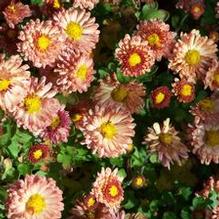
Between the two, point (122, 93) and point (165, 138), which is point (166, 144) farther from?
point (122, 93)

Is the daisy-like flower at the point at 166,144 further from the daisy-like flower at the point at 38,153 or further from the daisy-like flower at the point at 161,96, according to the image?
the daisy-like flower at the point at 38,153

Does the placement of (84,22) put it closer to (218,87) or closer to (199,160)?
(218,87)

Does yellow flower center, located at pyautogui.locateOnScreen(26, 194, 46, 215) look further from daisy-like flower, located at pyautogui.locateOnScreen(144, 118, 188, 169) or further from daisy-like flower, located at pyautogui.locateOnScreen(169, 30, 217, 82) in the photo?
daisy-like flower, located at pyautogui.locateOnScreen(169, 30, 217, 82)

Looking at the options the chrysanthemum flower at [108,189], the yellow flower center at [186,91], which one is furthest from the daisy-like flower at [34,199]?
the yellow flower center at [186,91]

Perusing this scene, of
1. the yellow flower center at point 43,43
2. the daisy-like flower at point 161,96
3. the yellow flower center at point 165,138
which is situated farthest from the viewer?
the yellow flower center at point 165,138

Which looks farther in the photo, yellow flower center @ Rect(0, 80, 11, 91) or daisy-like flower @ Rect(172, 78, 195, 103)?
daisy-like flower @ Rect(172, 78, 195, 103)

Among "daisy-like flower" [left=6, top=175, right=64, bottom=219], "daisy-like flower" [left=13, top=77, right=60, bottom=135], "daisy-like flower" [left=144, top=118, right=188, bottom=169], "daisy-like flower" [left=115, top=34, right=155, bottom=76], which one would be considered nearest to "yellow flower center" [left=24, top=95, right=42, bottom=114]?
"daisy-like flower" [left=13, top=77, right=60, bottom=135]

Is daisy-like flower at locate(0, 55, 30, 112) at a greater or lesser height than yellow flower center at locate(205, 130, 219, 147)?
greater
